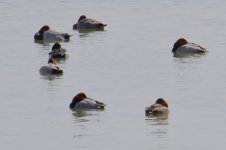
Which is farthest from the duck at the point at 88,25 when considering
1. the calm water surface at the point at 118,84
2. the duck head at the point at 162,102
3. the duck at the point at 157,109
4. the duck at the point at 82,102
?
the duck at the point at 157,109

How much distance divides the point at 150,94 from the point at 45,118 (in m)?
4.97

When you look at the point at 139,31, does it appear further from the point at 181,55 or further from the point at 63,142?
the point at 63,142

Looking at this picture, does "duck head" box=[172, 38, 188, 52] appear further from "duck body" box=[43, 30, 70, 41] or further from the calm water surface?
"duck body" box=[43, 30, 70, 41]

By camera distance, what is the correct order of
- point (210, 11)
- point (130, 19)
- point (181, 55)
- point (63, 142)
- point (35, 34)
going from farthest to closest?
1. point (210, 11)
2. point (130, 19)
3. point (35, 34)
4. point (181, 55)
5. point (63, 142)

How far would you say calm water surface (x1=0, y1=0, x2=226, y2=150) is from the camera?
93.3 feet

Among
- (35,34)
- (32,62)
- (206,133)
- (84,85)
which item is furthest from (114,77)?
(35,34)

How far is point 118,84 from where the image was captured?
36531mm

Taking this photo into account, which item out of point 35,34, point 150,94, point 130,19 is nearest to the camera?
point 150,94

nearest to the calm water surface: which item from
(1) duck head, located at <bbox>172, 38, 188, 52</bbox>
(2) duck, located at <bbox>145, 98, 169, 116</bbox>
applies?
(2) duck, located at <bbox>145, 98, 169, 116</bbox>

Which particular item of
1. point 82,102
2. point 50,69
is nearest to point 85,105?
point 82,102

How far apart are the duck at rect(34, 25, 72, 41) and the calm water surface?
1.92 ft

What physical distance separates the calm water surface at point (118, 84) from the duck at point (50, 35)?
0.59 meters

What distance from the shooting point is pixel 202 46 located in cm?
4709

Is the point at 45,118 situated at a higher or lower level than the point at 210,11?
lower
